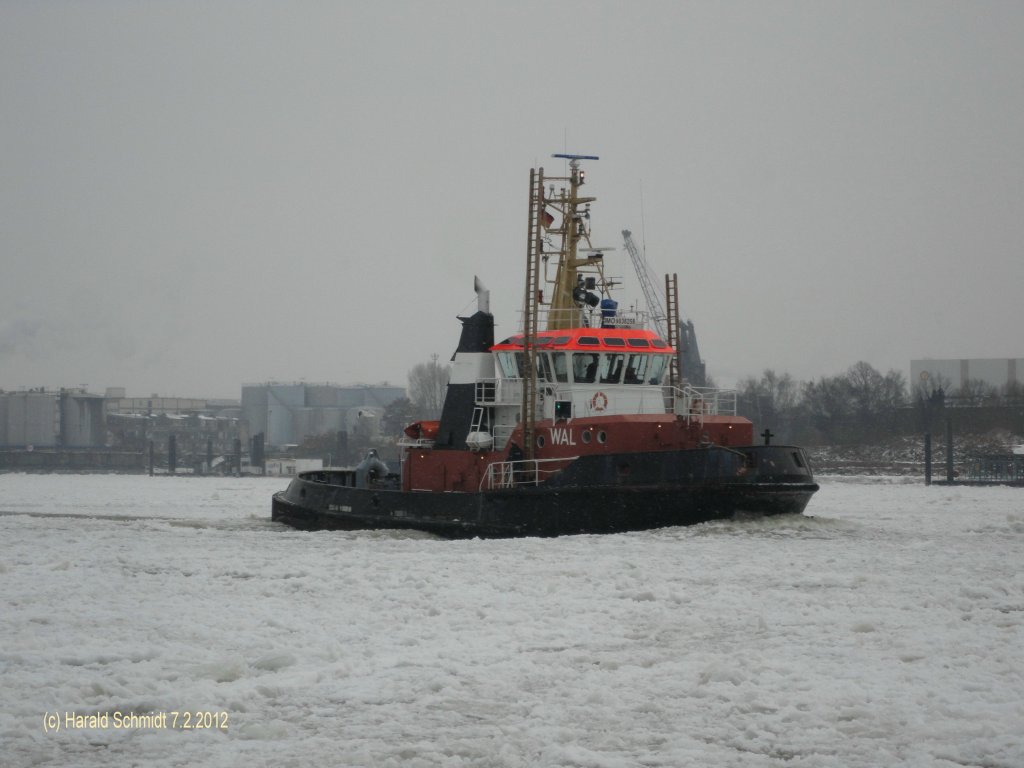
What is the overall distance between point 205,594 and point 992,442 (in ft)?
230

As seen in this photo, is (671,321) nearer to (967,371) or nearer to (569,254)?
(569,254)

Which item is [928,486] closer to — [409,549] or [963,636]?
[409,549]

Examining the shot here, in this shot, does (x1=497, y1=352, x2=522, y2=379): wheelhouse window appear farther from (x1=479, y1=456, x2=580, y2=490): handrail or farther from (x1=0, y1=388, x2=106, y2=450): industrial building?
(x1=0, y1=388, x2=106, y2=450): industrial building

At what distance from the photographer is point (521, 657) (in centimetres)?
1020

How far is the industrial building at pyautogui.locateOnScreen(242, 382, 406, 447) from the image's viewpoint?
147125mm

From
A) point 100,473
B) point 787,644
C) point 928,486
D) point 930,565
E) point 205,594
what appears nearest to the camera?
point 787,644

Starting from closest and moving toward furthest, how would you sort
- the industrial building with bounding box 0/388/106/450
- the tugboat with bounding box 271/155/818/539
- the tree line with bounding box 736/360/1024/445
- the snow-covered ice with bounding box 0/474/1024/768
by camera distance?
the snow-covered ice with bounding box 0/474/1024/768, the tugboat with bounding box 271/155/818/539, the tree line with bounding box 736/360/1024/445, the industrial building with bounding box 0/388/106/450

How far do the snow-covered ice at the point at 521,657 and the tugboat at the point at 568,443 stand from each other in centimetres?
348

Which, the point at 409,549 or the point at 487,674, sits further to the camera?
the point at 409,549

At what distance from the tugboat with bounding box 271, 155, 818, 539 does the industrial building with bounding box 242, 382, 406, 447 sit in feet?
391

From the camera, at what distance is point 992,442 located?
75438 millimetres

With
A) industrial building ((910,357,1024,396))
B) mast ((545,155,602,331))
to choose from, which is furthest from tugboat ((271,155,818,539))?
industrial building ((910,357,1024,396))

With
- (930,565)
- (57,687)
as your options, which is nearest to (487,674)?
(57,687)

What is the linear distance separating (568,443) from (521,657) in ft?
39.9
